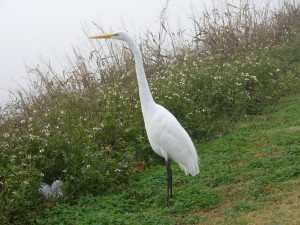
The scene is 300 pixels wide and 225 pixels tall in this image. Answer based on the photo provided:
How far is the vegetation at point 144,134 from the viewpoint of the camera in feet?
16.1

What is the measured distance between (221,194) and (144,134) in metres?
2.38

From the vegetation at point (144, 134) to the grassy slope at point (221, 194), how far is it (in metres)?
0.01

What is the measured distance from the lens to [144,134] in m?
7.25

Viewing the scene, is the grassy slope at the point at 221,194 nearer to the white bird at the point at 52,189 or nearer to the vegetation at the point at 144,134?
the vegetation at the point at 144,134

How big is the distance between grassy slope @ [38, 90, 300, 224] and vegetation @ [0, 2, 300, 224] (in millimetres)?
15

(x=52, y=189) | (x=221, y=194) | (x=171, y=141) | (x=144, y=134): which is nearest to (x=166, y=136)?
(x=171, y=141)

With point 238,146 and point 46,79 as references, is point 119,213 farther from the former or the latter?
point 46,79

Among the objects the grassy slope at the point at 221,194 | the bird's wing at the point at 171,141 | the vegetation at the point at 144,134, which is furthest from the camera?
the bird's wing at the point at 171,141

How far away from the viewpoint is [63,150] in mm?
5570

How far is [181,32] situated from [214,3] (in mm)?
1659

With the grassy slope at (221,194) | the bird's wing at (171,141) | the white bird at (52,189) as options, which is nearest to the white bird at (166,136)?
the bird's wing at (171,141)

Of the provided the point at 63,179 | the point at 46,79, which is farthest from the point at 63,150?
the point at 46,79

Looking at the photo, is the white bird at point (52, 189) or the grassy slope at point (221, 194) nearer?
the grassy slope at point (221, 194)

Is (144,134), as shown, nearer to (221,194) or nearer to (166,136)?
(166,136)
